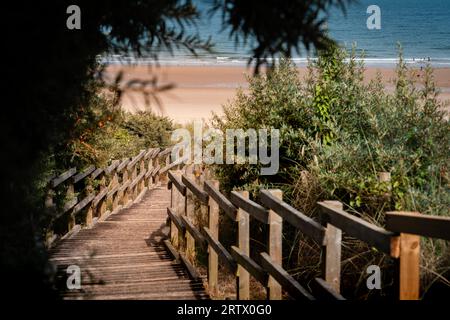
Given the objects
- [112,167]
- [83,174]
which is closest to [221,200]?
[83,174]

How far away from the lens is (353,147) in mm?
6754

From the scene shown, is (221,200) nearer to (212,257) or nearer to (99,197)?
(212,257)

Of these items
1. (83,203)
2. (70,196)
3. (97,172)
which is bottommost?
(83,203)

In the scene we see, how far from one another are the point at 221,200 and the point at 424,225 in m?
3.02

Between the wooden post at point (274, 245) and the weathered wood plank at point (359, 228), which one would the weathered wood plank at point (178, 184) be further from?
the weathered wood plank at point (359, 228)

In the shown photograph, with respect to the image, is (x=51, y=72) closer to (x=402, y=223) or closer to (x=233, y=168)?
(x=402, y=223)

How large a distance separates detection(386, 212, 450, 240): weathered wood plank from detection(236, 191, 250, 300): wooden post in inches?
88.4

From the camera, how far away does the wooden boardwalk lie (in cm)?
572

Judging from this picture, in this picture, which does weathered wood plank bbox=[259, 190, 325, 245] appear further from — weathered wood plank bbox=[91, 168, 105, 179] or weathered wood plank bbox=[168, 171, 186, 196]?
weathered wood plank bbox=[91, 168, 105, 179]

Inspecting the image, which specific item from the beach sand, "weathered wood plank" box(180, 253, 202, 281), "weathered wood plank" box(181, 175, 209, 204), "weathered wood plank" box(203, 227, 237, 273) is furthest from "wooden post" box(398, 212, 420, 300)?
the beach sand

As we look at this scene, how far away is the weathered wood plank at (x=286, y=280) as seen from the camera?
13.8ft

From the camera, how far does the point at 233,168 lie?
30.8 feet

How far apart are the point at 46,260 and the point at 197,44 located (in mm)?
1262

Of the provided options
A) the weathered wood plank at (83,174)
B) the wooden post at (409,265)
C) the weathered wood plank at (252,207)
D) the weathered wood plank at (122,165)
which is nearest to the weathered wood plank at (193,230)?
the weathered wood plank at (252,207)
